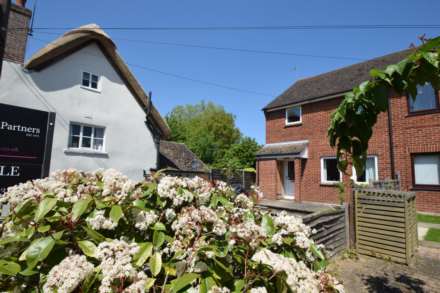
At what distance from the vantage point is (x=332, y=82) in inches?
478

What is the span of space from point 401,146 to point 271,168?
5533 mm

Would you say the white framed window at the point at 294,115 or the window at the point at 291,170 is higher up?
the white framed window at the point at 294,115

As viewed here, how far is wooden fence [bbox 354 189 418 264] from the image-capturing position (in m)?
4.30

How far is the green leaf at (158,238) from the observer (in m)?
1.19

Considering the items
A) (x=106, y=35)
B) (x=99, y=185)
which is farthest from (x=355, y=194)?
(x=106, y=35)

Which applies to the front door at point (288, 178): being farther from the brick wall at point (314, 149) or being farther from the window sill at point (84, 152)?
the window sill at point (84, 152)

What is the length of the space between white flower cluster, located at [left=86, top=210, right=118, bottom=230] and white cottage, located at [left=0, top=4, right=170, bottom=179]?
8.25m

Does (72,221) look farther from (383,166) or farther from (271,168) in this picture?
(271,168)

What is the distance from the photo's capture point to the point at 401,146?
8789 mm

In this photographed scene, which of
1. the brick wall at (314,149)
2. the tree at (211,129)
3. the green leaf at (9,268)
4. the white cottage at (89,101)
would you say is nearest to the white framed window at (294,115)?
the brick wall at (314,149)

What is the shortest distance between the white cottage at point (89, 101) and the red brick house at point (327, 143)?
633 cm

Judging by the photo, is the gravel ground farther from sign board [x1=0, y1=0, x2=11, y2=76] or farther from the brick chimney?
the brick chimney

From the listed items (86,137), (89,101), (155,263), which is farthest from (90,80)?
(155,263)

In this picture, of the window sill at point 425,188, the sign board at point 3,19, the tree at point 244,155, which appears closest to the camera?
the sign board at point 3,19
